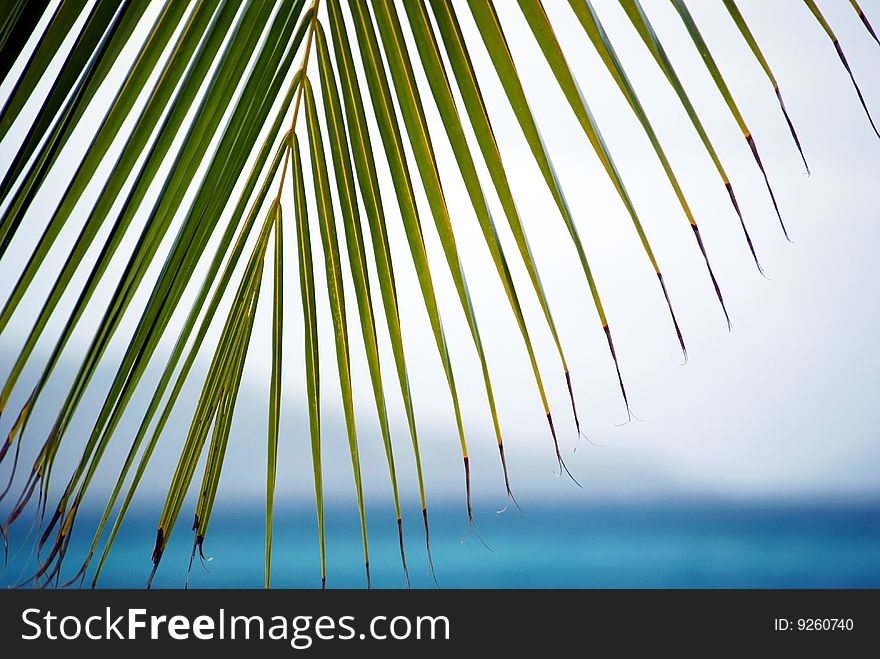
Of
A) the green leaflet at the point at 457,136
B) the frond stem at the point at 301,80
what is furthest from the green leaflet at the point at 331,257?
the green leaflet at the point at 457,136

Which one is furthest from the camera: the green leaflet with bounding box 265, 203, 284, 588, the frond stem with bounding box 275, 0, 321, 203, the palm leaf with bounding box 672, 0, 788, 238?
→ the green leaflet with bounding box 265, 203, 284, 588

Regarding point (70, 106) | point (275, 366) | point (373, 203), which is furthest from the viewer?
point (275, 366)

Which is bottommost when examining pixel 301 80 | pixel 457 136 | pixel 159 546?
pixel 159 546

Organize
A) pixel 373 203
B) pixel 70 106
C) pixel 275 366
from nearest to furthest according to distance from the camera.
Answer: pixel 70 106
pixel 373 203
pixel 275 366

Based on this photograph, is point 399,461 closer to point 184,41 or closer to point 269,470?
point 269,470

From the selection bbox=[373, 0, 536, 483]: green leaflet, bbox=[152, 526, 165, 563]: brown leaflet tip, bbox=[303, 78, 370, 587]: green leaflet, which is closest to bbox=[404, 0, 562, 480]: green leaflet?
bbox=[373, 0, 536, 483]: green leaflet

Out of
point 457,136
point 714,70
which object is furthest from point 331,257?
point 714,70

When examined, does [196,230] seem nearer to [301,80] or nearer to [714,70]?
[301,80]

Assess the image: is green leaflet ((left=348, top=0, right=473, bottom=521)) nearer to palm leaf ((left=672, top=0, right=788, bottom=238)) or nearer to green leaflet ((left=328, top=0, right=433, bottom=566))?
green leaflet ((left=328, top=0, right=433, bottom=566))

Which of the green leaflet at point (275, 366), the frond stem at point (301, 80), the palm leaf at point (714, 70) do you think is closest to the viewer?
the palm leaf at point (714, 70)

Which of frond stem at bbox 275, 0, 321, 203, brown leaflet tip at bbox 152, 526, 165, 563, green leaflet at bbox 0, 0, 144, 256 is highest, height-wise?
frond stem at bbox 275, 0, 321, 203

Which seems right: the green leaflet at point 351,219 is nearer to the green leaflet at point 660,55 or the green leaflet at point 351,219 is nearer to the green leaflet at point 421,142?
the green leaflet at point 421,142

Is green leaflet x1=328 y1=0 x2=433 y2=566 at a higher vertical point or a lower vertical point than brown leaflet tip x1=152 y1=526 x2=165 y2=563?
higher
